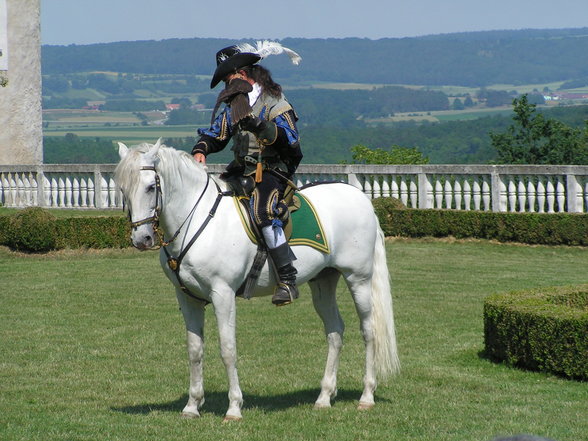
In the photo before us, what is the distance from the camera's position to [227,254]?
9.35 meters

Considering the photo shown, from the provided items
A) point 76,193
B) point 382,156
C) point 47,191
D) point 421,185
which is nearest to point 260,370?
point 421,185

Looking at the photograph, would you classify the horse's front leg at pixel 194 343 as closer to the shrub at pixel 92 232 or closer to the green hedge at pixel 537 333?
the green hedge at pixel 537 333

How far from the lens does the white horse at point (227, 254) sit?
898 cm

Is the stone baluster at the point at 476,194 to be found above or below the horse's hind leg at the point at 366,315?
above

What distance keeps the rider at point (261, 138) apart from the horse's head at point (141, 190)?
2.66 feet

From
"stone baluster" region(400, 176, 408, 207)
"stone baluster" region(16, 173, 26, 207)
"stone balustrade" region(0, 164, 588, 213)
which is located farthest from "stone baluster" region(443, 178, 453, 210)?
"stone baluster" region(16, 173, 26, 207)

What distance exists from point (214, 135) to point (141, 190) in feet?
3.97

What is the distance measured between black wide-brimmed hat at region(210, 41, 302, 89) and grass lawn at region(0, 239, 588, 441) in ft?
10.4

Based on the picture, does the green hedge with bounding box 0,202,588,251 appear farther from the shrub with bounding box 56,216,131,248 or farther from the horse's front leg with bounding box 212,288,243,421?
the horse's front leg with bounding box 212,288,243,421

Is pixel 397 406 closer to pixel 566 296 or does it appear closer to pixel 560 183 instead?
pixel 566 296

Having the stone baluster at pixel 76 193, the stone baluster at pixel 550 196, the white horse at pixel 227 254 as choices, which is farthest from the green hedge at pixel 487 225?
the white horse at pixel 227 254

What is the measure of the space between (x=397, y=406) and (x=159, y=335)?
5027mm

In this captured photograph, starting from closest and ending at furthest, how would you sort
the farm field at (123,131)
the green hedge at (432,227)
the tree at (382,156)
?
the green hedge at (432,227) < the tree at (382,156) < the farm field at (123,131)

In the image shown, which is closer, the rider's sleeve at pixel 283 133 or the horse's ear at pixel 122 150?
the horse's ear at pixel 122 150
